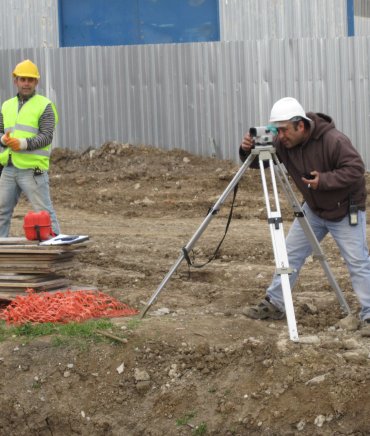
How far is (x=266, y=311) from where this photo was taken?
9055mm

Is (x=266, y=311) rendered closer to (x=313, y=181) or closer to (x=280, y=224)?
(x=280, y=224)

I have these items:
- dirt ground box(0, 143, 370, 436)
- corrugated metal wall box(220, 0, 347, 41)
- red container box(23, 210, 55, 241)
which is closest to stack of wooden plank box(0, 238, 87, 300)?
red container box(23, 210, 55, 241)

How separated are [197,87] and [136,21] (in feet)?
18.9

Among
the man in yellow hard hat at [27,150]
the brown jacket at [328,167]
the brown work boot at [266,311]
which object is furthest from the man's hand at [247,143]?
the man in yellow hard hat at [27,150]

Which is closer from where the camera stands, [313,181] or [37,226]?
[313,181]

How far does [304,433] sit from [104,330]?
203cm

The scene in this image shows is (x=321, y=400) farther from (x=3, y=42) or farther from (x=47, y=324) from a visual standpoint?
(x=3, y=42)

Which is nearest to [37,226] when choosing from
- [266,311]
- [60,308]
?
[60,308]

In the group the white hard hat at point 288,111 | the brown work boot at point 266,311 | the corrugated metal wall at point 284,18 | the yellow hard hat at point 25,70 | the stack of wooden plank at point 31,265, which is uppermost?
the corrugated metal wall at point 284,18

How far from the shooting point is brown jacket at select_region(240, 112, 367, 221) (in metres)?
8.13

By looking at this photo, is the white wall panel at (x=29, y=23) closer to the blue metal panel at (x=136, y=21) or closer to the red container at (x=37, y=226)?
the blue metal panel at (x=136, y=21)

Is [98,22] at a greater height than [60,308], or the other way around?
[98,22]

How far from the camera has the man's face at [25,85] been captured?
1111cm

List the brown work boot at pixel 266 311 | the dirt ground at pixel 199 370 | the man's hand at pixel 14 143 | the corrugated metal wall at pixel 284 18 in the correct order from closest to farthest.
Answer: the dirt ground at pixel 199 370 < the brown work boot at pixel 266 311 < the man's hand at pixel 14 143 < the corrugated metal wall at pixel 284 18
